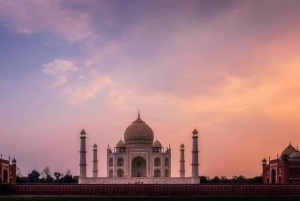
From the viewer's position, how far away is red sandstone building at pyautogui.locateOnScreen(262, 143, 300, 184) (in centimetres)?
4612

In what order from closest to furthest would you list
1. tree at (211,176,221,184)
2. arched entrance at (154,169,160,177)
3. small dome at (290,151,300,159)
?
small dome at (290,151,300,159) → arched entrance at (154,169,160,177) → tree at (211,176,221,184)

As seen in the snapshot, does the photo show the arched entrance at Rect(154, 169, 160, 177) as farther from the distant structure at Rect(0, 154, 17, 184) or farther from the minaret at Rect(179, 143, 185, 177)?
the distant structure at Rect(0, 154, 17, 184)

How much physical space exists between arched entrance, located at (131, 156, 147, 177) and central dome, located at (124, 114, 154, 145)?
74.3 inches

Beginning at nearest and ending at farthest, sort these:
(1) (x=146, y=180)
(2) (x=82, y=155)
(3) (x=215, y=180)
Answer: (1) (x=146, y=180) < (2) (x=82, y=155) < (3) (x=215, y=180)

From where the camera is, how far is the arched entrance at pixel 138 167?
5416 cm

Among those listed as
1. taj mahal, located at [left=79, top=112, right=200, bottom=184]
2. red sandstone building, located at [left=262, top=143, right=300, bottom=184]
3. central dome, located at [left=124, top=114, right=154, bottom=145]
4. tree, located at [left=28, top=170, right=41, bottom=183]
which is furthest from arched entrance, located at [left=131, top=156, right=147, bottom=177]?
tree, located at [left=28, top=170, right=41, bottom=183]

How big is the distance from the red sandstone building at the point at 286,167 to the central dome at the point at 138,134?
1275 cm

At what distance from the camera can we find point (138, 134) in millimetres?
55000

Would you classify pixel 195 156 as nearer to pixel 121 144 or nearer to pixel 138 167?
pixel 138 167

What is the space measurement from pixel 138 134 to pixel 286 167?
15956 millimetres

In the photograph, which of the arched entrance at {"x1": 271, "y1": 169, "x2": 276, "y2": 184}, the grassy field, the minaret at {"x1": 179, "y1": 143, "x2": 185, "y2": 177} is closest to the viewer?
the grassy field

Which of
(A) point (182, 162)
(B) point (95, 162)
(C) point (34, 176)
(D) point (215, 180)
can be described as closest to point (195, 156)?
(A) point (182, 162)

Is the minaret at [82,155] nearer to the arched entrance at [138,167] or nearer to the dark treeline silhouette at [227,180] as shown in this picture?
the arched entrance at [138,167]

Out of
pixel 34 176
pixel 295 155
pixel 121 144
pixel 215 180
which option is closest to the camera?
pixel 295 155
